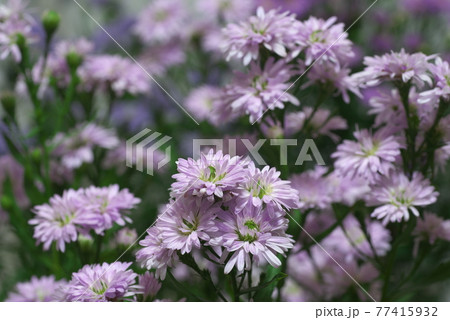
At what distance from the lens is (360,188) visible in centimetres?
51

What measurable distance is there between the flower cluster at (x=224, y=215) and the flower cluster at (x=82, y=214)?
67 mm

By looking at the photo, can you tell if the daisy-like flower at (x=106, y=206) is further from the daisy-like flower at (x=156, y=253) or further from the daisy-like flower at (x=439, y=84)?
the daisy-like flower at (x=439, y=84)

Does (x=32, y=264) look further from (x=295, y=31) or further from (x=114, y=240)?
(x=295, y=31)

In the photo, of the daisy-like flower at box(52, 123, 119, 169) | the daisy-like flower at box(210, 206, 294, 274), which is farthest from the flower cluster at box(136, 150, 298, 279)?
the daisy-like flower at box(52, 123, 119, 169)

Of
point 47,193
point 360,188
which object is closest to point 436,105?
point 360,188

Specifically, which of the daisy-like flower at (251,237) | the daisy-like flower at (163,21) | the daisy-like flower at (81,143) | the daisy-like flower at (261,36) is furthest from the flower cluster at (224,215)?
the daisy-like flower at (163,21)

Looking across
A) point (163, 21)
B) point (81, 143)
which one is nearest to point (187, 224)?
point (81, 143)

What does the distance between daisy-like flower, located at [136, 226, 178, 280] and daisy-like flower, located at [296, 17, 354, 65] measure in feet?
0.56

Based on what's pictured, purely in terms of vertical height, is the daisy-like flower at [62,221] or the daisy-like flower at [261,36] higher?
the daisy-like flower at [261,36]

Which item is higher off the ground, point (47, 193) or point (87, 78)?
point (87, 78)

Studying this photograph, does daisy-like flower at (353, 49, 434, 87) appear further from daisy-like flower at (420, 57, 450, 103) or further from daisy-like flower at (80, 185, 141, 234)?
daisy-like flower at (80, 185, 141, 234)

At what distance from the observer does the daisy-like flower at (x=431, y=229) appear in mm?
469

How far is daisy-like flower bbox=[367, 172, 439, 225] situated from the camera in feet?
1.41
